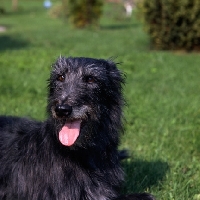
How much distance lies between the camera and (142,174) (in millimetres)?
5863

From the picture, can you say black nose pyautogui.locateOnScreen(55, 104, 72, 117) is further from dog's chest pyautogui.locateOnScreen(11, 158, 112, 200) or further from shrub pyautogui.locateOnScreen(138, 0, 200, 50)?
shrub pyautogui.locateOnScreen(138, 0, 200, 50)

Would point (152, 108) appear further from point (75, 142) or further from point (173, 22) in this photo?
point (173, 22)

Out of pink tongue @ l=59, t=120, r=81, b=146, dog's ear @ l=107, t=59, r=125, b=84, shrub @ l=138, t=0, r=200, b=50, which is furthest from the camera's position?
shrub @ l=138, t=0, r=200, b=50

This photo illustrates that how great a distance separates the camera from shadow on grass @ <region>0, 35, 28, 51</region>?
61.8 feet

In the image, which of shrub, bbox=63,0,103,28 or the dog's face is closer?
the dog's face

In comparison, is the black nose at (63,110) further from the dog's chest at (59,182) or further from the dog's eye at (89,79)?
the dog's chest at (59,182)

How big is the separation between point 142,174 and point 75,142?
2015mm

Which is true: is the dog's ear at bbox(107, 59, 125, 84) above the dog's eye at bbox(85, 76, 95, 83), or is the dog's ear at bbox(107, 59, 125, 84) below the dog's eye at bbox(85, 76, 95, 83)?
above

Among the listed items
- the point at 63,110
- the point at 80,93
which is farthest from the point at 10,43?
the point at 63,110

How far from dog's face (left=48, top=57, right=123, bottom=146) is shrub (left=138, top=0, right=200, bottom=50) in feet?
42.6

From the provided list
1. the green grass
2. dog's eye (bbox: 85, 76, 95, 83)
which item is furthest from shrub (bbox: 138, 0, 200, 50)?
dog's eye (bbox: 85, 76, 95, 83)

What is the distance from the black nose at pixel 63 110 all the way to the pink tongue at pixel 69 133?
17cm

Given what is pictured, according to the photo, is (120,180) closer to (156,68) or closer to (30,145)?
(30,145)

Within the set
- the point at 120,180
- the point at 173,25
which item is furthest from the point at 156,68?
the point at 120,180
